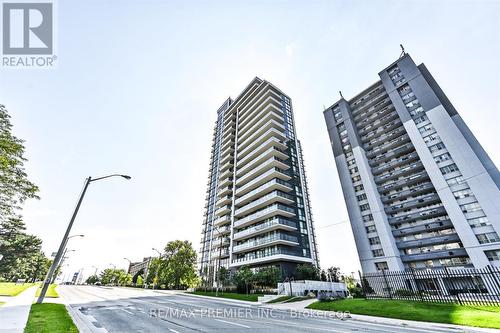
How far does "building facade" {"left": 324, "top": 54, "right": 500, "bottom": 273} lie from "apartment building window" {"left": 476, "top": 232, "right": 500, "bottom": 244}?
0.12 m

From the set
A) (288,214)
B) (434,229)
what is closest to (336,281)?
(288,214)

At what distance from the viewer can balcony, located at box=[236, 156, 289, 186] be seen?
4903 centimetres

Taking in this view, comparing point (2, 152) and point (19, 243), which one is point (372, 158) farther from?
point (19, 243)

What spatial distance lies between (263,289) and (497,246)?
126 feet

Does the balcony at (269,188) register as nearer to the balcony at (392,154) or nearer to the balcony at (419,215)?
the balcony at (419,215)

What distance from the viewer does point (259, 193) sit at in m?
48.9

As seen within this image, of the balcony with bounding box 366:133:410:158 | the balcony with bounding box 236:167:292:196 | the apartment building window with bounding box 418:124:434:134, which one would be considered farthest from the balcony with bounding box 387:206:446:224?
the balcony with bounding box 236:167:292:196

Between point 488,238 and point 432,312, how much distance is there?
1457 inches

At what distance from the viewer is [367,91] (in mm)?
69938

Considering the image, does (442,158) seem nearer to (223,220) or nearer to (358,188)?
(358,188)

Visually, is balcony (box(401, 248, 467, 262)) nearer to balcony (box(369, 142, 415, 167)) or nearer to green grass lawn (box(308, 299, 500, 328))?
balcony (box(369, 142, 415, 167))

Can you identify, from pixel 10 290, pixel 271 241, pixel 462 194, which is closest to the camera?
pixel 10 290

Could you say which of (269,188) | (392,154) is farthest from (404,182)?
(269,188)

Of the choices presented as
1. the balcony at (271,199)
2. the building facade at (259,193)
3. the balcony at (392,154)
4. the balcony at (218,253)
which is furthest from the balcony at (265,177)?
Result: the balcony at (392,154)
